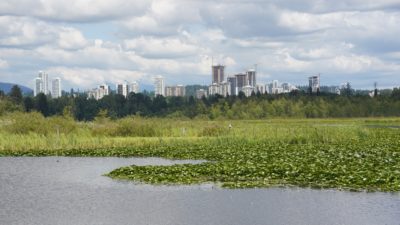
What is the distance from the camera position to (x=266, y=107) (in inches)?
5433

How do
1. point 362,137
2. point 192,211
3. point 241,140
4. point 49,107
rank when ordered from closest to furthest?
point 192,211 < point 241,140 < point 362,137 < point 49,107

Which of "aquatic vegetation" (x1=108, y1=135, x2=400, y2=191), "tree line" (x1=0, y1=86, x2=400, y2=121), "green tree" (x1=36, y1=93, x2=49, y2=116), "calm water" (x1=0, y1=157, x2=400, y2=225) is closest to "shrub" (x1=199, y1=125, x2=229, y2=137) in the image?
"aquatic vegetation" (x1=108, y1=135, x2=400, y2=191)

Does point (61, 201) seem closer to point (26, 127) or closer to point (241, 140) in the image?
point (241, 140)

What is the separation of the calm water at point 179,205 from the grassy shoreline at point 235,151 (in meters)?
1.71

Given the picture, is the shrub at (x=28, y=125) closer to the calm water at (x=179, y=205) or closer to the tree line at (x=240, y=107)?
the calm water at (x=179, y=205)

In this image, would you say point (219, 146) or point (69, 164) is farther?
point (219, 146)

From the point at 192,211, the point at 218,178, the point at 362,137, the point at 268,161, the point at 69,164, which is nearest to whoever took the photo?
the point at 192,211

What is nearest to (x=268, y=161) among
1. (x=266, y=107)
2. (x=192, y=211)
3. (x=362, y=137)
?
(x=192, y=211)

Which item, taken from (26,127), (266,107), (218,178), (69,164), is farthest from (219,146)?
(266,107)

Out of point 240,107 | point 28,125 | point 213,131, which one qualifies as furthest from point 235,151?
point 240,107

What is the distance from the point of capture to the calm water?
61.7 ft

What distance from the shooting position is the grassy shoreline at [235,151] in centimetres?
2598

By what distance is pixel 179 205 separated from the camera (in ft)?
70.0

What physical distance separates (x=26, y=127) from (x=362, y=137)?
30.0 m
